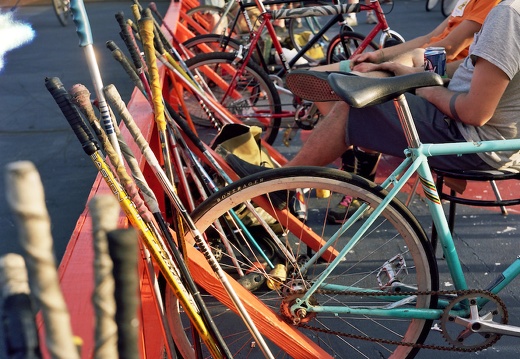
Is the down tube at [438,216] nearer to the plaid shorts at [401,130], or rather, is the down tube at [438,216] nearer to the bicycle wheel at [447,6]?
the plaid shorts at [401,130]

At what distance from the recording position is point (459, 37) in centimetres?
297

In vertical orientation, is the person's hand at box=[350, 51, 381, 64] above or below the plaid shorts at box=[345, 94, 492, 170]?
above

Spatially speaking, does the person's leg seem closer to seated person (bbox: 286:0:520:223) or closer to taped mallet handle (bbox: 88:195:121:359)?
seated person (bbox: 286:0:520:223)

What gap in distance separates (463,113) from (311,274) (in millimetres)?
886

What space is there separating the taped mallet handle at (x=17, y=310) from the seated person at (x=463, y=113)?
4.91 feet

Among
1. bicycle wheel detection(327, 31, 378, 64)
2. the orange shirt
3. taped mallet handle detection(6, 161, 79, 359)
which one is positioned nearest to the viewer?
taped mallet handle detection(6, 161, 79, 359)

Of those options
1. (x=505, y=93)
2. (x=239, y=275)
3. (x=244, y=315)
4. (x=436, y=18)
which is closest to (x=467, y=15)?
(x=505, y=93)

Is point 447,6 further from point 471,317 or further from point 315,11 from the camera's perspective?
point 471,317

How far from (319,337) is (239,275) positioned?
428 mm

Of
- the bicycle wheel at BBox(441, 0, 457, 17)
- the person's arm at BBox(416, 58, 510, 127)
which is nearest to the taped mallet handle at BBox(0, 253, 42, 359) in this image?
the person's arm at BBox(416, 58, 510, 127)

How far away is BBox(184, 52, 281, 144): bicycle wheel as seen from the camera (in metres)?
4.39

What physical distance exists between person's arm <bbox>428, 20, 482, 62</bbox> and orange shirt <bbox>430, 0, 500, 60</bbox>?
0.13 feet

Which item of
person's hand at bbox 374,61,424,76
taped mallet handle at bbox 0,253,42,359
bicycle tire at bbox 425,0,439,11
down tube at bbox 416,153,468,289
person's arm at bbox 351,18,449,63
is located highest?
taped mallet handle at bbox 0,253,42,359

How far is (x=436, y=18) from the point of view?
8977mm
